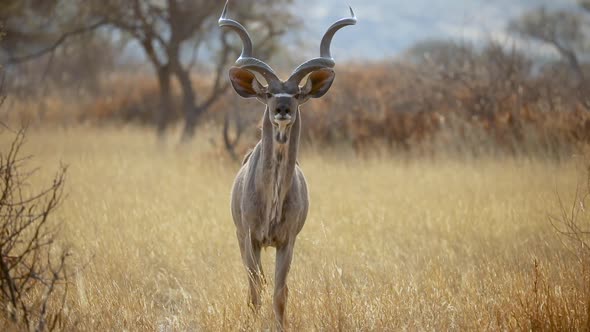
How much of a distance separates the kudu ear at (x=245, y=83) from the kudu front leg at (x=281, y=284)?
1378mm

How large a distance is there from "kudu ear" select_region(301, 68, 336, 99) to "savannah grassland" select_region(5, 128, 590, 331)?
147 cm

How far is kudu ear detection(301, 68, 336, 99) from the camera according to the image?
20.1 feet

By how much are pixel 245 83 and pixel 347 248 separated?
272 centimetres

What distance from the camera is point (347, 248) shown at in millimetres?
8102

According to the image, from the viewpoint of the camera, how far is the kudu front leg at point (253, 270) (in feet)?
18.9

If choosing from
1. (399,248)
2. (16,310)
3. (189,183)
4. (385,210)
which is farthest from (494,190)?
(16,310)

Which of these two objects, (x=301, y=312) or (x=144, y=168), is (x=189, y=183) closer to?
(x=144, y=168)

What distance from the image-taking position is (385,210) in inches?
384

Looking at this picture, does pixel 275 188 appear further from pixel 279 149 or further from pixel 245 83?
pixel 245 83

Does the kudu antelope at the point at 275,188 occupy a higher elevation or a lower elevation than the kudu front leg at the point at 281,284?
higher

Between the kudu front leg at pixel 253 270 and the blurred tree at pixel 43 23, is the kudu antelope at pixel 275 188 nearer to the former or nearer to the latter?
the kudu front leg at pixel 253 270

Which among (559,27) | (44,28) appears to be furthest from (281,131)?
(559,27)

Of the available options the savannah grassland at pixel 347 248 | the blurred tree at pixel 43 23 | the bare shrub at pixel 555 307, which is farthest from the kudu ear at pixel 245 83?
the blurred tree at pixel 43 23

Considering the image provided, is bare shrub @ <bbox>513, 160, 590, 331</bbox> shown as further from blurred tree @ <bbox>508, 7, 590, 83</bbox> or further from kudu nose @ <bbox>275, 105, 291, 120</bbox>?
blurred tree @ <bbox>508, 7, 590, 83</bbox>
